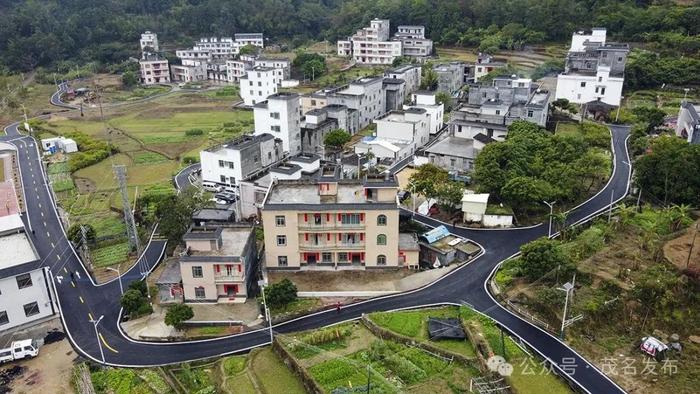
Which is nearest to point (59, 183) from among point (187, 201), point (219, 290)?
point (187, 201)

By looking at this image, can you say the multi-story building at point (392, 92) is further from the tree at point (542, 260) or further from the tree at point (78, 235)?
the tree at point (542, 260)

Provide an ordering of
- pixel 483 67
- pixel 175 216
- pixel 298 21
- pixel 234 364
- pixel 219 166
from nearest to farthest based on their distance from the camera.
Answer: pixel 234 364 → pixel 175 216 → pixel 219 166 → pixel 483 67 → pixel 298 21

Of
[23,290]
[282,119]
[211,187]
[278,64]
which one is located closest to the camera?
[23,290]

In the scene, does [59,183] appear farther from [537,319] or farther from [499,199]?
[537,319]

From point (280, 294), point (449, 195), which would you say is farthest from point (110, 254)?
point (449, 195)

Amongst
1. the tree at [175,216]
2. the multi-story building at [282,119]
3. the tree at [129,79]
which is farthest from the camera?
the tree at [129,79]

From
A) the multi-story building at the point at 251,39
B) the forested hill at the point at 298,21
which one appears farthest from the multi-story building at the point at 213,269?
the multi-story building at the point at 251,39

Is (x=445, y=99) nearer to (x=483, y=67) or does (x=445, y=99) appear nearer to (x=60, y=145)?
(x=483, y=67)
